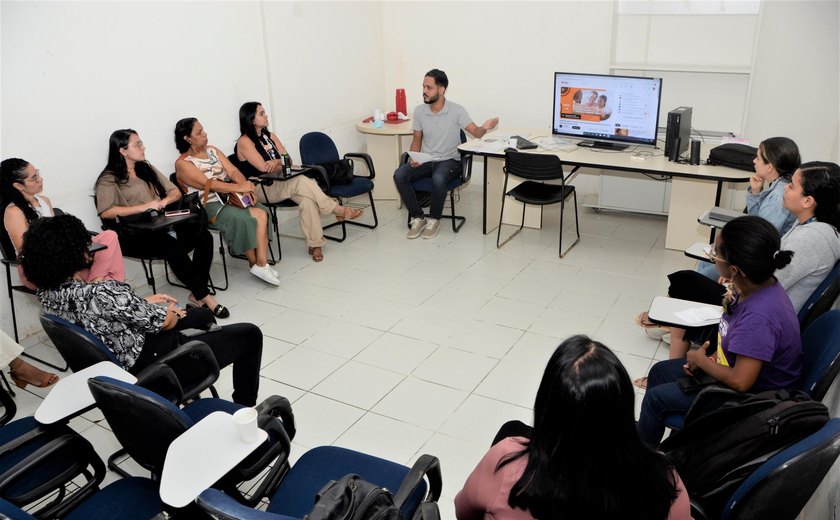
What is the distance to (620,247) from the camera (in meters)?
5.11

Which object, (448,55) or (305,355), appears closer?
(305,355)

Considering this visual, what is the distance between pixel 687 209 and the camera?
16.0 ft

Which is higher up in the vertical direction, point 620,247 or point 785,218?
point 785,218

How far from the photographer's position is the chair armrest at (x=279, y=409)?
2234 millimetres

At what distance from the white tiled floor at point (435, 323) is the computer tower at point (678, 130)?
32.1 inches

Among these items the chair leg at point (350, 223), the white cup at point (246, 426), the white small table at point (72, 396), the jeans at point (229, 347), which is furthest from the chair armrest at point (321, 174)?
the white cup at point (246, 426)

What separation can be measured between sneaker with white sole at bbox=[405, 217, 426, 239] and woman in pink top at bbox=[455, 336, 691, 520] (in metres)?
4.01

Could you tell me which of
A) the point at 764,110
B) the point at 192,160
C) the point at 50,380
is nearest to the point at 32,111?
the point at 192,160

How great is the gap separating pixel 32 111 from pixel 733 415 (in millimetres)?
4020

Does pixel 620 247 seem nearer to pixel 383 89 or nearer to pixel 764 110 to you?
pixel 764 110

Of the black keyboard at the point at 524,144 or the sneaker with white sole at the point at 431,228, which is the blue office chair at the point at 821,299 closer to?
the black keyboard at the point at 524,144

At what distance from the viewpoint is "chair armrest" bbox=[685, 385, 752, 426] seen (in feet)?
7.20

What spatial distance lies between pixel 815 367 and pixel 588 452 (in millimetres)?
1176

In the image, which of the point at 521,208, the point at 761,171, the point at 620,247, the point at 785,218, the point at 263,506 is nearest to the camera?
the point at 263,506
